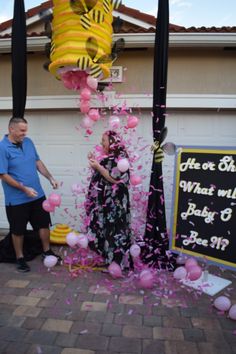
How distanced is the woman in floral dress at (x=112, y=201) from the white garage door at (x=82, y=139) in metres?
0.86

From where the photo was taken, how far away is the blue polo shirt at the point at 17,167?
12.5 ft

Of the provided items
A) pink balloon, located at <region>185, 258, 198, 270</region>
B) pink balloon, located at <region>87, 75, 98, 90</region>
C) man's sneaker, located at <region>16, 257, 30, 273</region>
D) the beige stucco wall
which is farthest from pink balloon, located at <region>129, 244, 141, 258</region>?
the beige stucco wall

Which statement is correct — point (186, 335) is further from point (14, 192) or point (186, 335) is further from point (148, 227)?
point (14, 192)

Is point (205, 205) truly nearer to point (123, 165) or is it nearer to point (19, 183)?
point (123, 165)

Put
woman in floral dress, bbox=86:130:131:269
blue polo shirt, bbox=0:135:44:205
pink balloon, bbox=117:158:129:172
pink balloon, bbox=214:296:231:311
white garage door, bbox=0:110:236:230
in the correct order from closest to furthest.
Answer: pink balloon, bbox=214:296:231:311 → pink balloon, bbox=117:158:129:172 → woman in floral dress, bbox=86:130:131:269 → blue polo shirt, bbox=0:135:44:205 → white garage door, bbox=0:110:236:230

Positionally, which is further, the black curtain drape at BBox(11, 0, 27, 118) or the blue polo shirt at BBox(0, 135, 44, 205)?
the black curtain drape at BBox(11, 0, 27, 118)

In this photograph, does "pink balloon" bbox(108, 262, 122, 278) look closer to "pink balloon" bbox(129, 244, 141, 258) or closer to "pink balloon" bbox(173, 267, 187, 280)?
"pink balloon" bbox(129, 244, 141, 258)

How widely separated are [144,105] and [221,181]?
1882 millimetres

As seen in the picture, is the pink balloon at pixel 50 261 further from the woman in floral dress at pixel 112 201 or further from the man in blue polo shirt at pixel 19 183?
the woman in floral dress at pixel 112 201

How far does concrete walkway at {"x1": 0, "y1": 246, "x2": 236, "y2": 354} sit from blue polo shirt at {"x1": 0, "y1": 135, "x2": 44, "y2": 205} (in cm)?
91

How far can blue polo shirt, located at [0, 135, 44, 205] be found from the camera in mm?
3802

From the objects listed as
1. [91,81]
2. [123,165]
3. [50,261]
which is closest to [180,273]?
[123,165]

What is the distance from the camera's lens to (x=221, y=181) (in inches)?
130

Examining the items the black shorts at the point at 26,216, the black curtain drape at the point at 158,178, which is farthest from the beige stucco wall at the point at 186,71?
the black shorts at the point at 26,216
